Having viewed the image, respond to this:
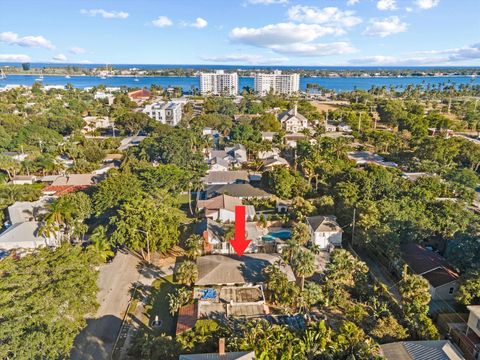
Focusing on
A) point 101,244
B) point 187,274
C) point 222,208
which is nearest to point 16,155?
point 101,244

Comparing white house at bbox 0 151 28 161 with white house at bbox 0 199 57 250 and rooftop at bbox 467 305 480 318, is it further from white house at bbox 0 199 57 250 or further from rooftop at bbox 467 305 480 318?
rooftop at bbox 467 305 480 318

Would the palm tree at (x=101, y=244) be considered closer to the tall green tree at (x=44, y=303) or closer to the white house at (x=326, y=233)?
the tall green tree at (x=44, y=303)

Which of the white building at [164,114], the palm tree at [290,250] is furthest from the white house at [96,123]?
the palm tree at [290,250]

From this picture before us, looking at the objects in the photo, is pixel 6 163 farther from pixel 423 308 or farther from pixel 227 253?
pixel 423 308

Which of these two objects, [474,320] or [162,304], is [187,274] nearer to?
[162,304]

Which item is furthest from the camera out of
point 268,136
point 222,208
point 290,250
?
point 268,136

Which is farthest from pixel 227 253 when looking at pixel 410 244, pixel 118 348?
pixel 410 244
